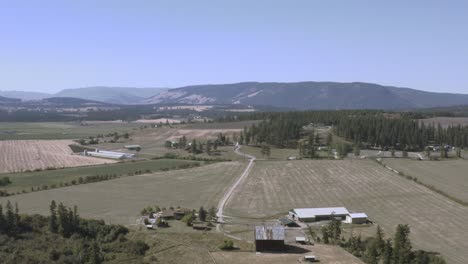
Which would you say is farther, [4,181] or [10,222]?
[4,181]

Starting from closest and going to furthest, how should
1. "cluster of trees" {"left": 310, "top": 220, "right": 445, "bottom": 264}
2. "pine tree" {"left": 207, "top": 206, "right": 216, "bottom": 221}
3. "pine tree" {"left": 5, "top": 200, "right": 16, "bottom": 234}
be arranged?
1. "cluster of trees" {"left": 310, "top": 220, "right": 445, "bottom": 264}
2. "pine tree" {"left": 5, "top": 200, "right": 16, "bottom": 234}
3. "pine tree" {"left": 207, "top": 206, "right": 216, "bottom": 221}

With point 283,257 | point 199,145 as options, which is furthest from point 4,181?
point 199,145

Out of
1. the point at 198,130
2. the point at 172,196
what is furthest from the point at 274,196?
the point at 198,130

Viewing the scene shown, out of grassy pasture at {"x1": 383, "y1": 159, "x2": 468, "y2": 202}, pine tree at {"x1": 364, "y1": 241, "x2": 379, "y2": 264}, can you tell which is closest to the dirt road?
pine tree at {"x1": 364, "y1": 241, "x2": 379, "y2": 264}

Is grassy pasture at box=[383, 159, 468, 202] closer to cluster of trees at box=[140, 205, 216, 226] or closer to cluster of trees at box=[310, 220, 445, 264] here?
cluster of trees at box=[310, 220, 445, 264]

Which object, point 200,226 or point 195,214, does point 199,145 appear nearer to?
point 195,214

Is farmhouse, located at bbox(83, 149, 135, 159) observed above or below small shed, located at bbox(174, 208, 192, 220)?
above
